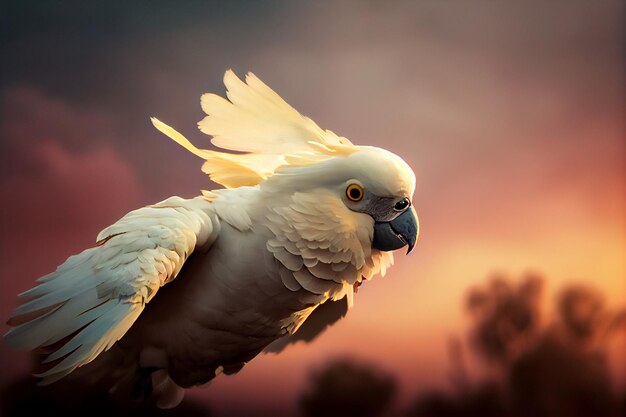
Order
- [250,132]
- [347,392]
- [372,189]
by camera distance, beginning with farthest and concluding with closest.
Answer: [347,392] → [250,132] → [372,189]

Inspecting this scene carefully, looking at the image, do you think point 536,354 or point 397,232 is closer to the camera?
point 397,232

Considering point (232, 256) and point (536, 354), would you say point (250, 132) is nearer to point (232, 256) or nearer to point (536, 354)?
point (232, 256)

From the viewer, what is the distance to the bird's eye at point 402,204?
5.41 feet

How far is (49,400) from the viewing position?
3.10 metres

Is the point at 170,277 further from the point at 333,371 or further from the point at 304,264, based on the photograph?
the point at 333,371

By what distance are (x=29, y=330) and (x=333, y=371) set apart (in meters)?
1.99

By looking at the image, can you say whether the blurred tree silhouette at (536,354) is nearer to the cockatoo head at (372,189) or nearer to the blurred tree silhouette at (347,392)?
the blurred tree silhouette at (347,392)

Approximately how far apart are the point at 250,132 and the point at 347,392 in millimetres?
1796

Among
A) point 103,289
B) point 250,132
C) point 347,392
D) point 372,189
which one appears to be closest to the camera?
point 103,289

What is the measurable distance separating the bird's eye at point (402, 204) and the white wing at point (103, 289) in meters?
0.46

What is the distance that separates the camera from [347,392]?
3307 millimetres

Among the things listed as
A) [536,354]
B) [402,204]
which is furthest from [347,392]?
[402,204]

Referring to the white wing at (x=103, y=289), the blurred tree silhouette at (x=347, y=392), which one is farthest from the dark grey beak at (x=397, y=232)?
the blurred tree silhouette at (x=347, y=392)

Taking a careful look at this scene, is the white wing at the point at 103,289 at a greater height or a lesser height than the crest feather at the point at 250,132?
lesser
